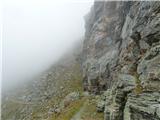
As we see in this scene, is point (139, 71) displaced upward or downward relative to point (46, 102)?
upward

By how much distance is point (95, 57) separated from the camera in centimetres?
9612

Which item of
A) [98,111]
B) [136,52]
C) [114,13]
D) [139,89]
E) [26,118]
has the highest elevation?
[114,13]

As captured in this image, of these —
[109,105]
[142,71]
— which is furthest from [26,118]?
[142,71]

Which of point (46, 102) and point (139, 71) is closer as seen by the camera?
point (139, 71)

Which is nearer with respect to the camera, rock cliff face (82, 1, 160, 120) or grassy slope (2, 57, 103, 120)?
rock cliff face (82, 1, 160, 120)

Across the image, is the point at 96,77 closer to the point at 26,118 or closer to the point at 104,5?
the point at 104,5

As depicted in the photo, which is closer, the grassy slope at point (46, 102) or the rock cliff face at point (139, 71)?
the rock cliff face at point (139, 71)

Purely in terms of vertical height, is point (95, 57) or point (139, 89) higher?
point (95, 57)

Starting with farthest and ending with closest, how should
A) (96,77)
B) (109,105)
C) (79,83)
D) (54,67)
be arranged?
1. (54,67)
2. (79,83)
3. (96,77)
4. (109,105)

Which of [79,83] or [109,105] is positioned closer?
[109,105]

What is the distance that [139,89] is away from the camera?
39.3 meters

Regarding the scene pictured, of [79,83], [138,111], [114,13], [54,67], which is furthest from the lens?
[54,67]

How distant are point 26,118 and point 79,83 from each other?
2831cm

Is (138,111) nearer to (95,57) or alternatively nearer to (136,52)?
(136,52)
